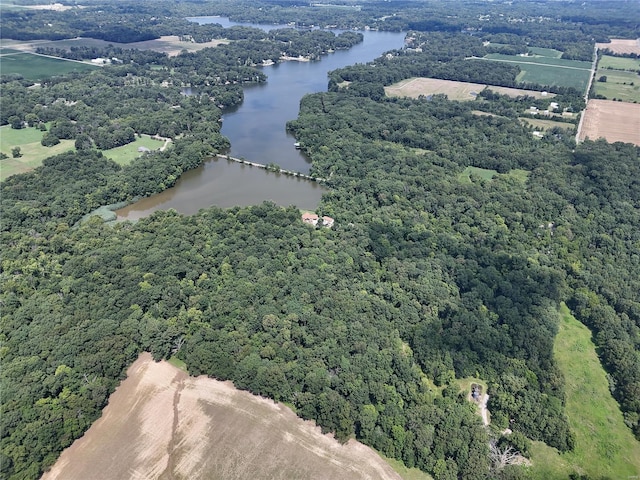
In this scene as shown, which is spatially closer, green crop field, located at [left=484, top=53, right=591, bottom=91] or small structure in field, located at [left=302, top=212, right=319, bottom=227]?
small structure in field, located at [left=302, top=212, right=319, bottom=227]

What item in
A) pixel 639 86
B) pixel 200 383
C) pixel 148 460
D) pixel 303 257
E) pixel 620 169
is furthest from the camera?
pixel 639 86

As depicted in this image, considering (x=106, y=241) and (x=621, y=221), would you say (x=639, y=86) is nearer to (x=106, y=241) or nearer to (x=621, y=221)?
(x=621, y=221)

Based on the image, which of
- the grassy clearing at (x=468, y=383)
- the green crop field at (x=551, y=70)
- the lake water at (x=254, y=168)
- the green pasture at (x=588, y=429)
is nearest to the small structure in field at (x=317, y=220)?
the lake water at (x=254, y=168)

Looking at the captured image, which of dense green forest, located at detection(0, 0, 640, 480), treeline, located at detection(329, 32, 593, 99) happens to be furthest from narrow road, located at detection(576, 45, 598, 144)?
dense green forest, located at detection(0, 0, 640, 480)

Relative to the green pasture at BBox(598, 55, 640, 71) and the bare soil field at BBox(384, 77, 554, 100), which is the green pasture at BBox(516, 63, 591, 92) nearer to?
the bare soil field at BBox(384, 77, 554, 100)

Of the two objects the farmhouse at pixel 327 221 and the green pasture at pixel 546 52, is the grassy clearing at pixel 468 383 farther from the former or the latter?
the green pasture at pixel 546 52

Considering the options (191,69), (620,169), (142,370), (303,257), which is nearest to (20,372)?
(142,370)

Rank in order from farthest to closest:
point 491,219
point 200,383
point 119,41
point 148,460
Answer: point 119,41 → point 491,219 → point 200,383 → point 148,460
